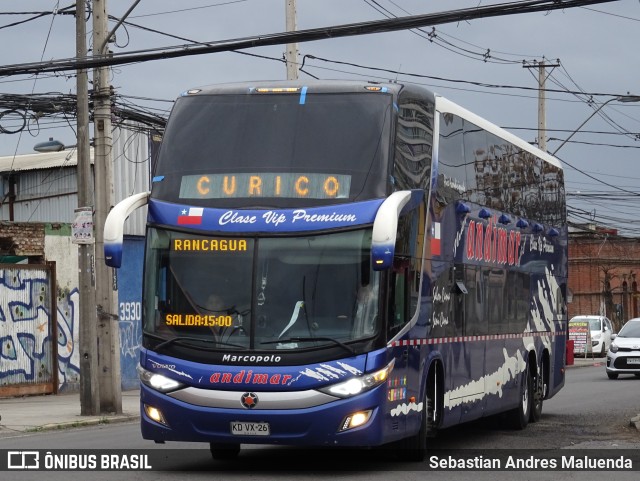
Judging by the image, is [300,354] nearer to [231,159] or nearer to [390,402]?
[390,402]

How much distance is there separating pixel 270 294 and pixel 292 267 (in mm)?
339

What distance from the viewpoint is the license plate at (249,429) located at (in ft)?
40.1

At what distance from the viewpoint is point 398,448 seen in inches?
551

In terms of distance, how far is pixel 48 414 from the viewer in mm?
22141

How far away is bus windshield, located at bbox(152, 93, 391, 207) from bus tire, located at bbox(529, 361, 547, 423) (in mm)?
8402

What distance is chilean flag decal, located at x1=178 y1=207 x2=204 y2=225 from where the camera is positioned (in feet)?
42.1

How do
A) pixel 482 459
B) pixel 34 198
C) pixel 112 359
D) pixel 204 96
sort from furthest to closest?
pixel 34 198, pixel 112 359, pixel 482 459, pixel 204 96

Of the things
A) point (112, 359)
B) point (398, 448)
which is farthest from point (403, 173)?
point (112, 359)

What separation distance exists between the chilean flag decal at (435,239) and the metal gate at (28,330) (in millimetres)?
14412

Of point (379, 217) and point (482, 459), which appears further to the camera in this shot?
point (482, 459)

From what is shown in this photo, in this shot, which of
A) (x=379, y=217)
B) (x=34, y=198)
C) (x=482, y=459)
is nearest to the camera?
(x=379, y=217)

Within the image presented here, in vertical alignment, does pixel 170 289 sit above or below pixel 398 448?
above

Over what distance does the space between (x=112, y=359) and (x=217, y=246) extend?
31.9ft

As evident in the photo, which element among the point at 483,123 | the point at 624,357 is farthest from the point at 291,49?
the point at 624,357
